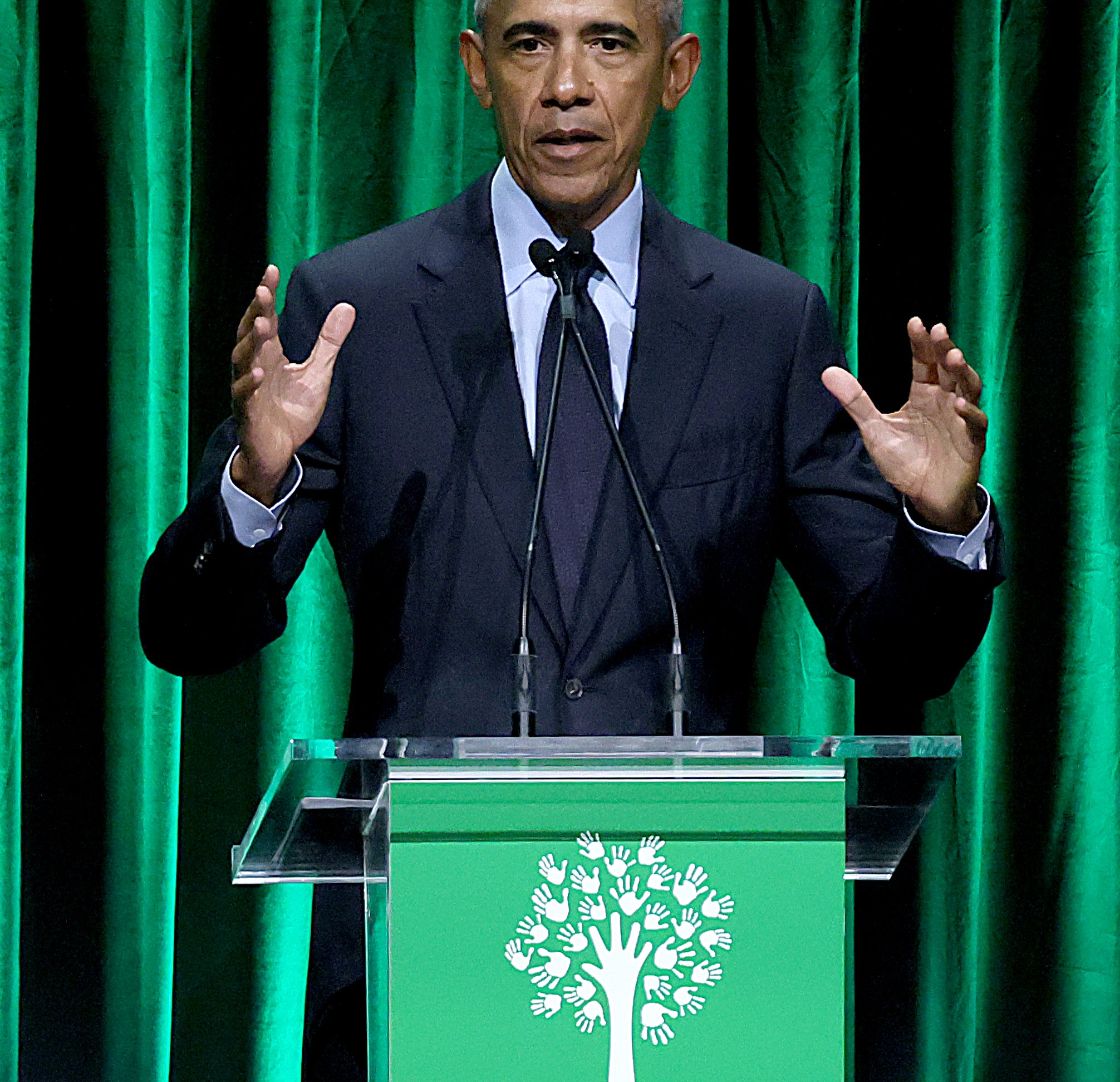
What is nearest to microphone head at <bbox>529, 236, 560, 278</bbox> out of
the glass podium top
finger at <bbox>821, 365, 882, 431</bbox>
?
finger at <bbox>821, 365, 882, 431</bbox>

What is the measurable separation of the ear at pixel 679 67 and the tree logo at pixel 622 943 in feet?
3.50

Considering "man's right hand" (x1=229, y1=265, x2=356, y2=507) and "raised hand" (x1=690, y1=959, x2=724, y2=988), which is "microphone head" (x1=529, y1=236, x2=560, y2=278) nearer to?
"man's right hand" (x1=229, y1=265, x2=356, y2=507)

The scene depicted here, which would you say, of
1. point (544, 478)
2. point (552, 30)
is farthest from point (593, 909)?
point (552, 30)

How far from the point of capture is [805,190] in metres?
2.86

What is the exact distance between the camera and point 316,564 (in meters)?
2.80

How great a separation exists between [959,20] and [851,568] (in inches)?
53.8

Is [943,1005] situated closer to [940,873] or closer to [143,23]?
[940,873]

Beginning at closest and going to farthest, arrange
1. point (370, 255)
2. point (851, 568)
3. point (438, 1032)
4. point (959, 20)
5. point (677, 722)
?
point (438, 1032), point (677, 722), point (851, 568), point (370, 255), point (959, 20)


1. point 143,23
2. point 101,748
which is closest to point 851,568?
point 101,748

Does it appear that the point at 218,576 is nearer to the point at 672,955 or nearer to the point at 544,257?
the point at 544,257

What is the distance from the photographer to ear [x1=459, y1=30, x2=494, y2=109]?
6.71 feet

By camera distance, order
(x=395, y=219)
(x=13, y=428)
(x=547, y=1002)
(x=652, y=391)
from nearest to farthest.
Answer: (x=547, y=1002) → (x=652, y=391) → (x=13, y=428) → (x=395, y=219)

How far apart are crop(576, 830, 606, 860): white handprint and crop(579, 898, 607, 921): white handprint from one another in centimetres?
3

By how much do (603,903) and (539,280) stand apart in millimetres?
934
